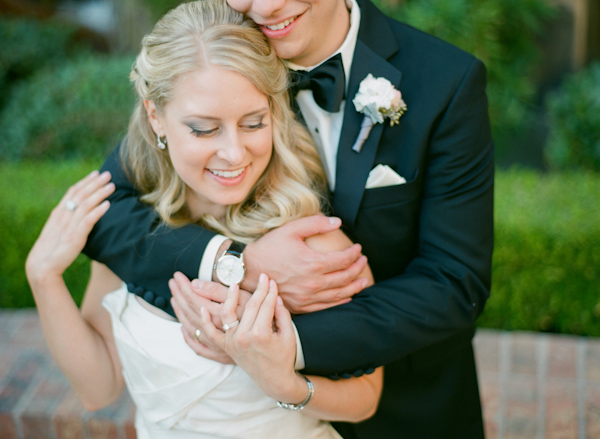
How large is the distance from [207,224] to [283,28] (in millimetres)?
717

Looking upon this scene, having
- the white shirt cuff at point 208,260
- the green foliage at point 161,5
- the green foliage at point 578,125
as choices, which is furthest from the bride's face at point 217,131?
the green foliage at point 161,5

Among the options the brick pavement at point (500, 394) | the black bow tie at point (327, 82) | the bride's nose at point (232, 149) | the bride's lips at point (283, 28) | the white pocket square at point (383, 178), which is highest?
the bride's lips at point (283, 28)

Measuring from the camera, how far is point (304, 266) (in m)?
1.92

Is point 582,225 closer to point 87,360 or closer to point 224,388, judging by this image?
point 224,388

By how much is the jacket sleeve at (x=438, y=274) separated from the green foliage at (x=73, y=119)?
13.8 feet

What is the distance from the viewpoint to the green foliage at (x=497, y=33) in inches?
200

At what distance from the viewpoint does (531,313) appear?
3873 millimetres

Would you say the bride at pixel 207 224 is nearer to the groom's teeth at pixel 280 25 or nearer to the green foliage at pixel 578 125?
the groom's teeth at pixel 280 25

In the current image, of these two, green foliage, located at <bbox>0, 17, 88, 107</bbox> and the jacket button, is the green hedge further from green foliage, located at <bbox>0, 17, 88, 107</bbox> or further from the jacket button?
green foliage, located at <bbox>0, 17, 88, 107</bbox>

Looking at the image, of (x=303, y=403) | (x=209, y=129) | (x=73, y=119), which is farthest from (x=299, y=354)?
(x=73, y=119)

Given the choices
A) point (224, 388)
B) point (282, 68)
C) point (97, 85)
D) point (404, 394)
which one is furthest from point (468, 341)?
point (97, 85)

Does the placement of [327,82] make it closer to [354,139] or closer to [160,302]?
[354,139]

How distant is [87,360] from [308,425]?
0.80 meters

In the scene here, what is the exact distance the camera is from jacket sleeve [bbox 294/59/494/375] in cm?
192
